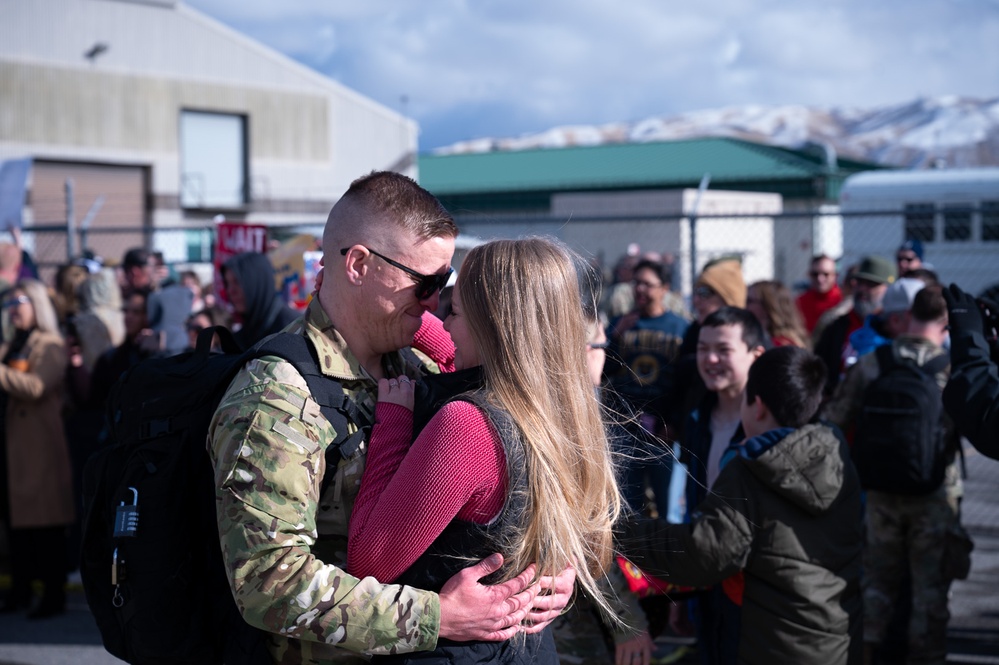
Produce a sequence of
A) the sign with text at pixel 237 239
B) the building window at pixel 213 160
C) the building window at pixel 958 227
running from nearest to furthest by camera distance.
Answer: the sign with text at pixel 237 239 → the building window at pixel 958 227 → the building window at pixel 213 160

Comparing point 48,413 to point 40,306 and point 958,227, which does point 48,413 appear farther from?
point 958,227

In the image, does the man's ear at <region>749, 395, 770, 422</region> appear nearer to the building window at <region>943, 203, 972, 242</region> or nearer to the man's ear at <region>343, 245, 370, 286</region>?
the man's ear at <region>343, 245, 370, 286</region>

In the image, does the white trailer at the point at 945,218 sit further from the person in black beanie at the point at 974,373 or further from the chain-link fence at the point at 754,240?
the person in black beanie at the point at 974,373

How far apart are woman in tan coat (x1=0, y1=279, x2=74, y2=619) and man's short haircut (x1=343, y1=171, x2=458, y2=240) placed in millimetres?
→ 4998

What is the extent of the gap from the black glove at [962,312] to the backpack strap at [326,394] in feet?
8.72

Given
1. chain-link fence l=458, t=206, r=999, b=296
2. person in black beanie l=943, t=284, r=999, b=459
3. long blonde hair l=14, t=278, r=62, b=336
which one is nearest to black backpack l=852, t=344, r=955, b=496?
person in black beanie l=943, t=284, r=999, b=459

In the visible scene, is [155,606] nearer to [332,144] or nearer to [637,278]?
[637,278]

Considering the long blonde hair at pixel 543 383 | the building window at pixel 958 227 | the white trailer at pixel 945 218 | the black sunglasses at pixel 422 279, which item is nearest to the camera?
the long blonde hair at pixel 543 383

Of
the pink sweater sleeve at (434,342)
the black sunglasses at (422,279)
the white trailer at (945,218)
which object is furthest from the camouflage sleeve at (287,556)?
the white trailer at (945,218)

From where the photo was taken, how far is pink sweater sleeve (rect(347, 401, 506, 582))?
192 centimetres

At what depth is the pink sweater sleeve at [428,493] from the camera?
6.31ft

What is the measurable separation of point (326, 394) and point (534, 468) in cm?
47

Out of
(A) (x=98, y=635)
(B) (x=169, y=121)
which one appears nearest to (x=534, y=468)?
(A) (x=98, y=635)

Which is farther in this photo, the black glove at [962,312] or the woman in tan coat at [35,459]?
the woman in tan coat at [35,459]
